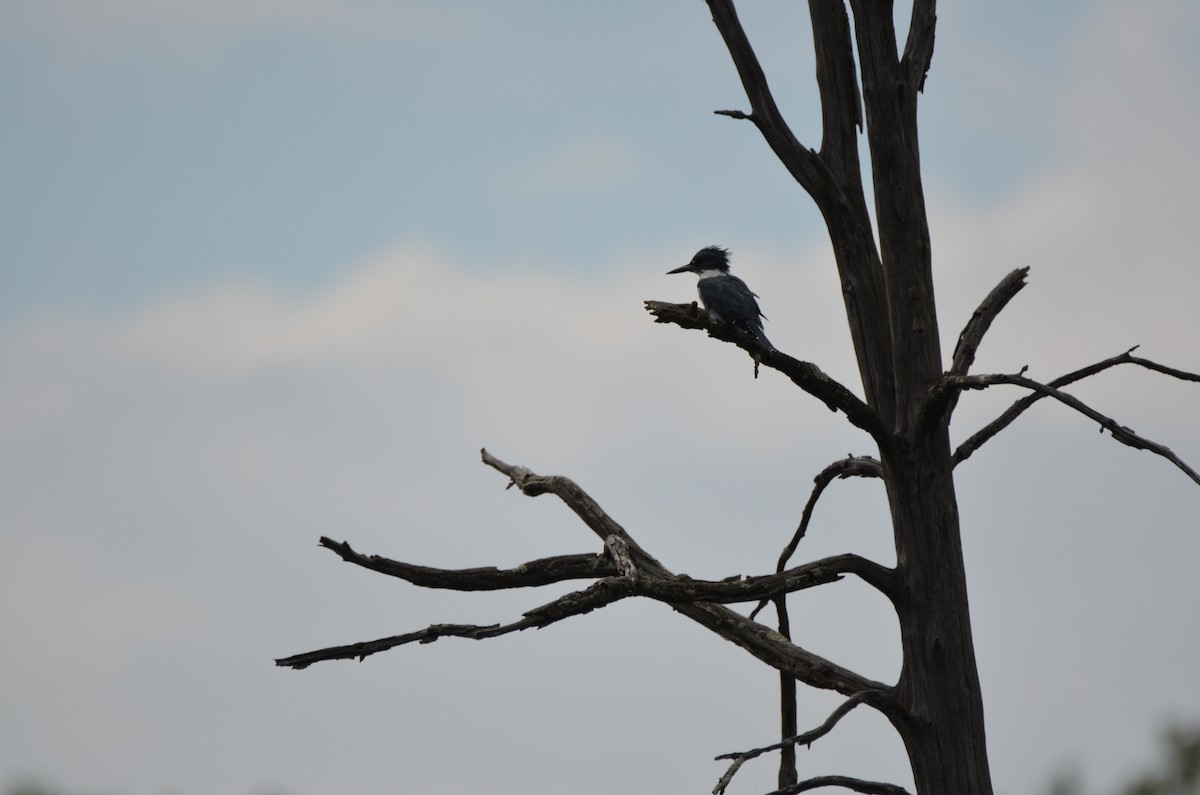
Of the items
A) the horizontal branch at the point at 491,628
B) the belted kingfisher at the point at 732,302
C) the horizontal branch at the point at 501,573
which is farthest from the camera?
the belted kingfisher at the point at 732,302

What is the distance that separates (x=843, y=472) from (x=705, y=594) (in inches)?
73.0

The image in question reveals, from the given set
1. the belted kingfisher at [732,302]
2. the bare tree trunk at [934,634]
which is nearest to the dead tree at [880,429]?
the bare tree trunk at [934,634]

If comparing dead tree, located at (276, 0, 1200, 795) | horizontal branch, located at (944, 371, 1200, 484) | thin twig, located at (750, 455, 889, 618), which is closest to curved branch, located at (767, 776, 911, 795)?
dead tree, located at (276, 0, 1200, 795)

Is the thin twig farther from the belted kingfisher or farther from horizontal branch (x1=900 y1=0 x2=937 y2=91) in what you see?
horizontal branch (x1=900 y1=0 x2=937 y2=91)

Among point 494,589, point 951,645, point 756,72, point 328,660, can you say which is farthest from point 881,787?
point 756,72

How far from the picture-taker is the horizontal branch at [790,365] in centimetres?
632

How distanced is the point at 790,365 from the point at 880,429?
649mm

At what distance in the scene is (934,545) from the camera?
6574 millimetres

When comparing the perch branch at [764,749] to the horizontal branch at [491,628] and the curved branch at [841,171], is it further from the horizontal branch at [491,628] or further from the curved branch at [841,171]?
the curved branch at [841,171]

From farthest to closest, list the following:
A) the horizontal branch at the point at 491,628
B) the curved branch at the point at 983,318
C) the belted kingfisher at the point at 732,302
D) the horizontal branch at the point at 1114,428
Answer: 1. the belted kingfisher at the point at 732,302
2. the curved branch at the point at 983,318
3. the horizontal branch at the point at 491,628
4. the horizontal branch at the point at 1114,428

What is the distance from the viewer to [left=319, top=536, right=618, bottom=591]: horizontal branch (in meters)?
6.91

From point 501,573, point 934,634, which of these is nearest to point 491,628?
point 501,573

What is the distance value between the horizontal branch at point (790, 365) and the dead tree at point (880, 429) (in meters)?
0.01

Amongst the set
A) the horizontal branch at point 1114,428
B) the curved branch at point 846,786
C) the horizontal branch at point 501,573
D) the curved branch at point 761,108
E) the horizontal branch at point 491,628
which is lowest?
the curved branch at point 846,786
